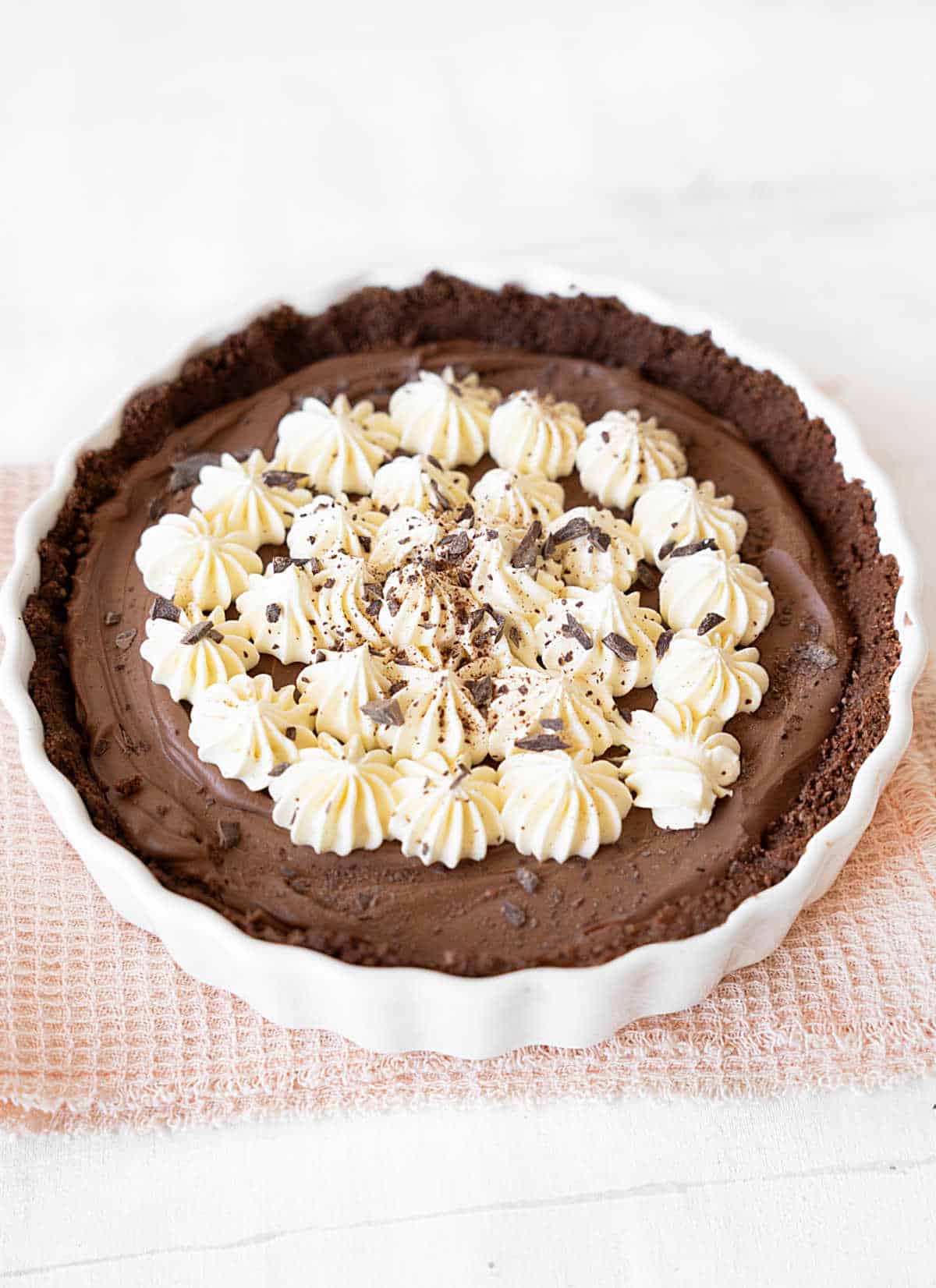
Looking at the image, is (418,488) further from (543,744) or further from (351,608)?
(543,744)

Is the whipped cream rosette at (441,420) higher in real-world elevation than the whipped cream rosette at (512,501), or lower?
higher

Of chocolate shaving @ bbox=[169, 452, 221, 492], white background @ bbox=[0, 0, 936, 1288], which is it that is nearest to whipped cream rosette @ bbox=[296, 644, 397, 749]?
chocolate shaving @ bbox=[169, 452, 221, 492]

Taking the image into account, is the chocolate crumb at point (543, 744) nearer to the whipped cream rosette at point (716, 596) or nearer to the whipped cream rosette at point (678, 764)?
the whipped cream rosette at point (678, 764)

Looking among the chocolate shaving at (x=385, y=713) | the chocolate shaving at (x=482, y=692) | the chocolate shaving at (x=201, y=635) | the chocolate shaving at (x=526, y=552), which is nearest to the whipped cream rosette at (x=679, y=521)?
the chocolate shaving at (x=526, y=552)

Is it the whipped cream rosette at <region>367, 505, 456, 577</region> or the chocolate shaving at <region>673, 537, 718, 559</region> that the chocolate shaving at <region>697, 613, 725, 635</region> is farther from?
the whipped cream rosette at <region>367, 505, 456, 577</region>

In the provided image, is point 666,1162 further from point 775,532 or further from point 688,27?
point 688,27

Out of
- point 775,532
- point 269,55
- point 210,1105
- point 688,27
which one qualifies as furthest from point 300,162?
point 210,1105

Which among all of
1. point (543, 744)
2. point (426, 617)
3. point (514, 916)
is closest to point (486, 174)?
point (426, 617)
